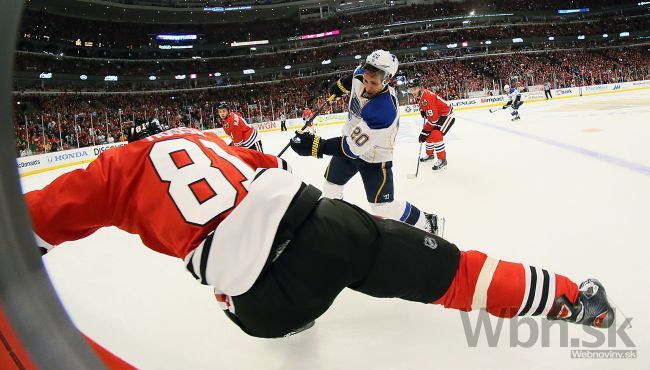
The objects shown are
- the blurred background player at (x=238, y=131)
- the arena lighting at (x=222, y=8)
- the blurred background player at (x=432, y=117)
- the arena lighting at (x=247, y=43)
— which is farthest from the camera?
the arena lighting at (x=247, y=43)

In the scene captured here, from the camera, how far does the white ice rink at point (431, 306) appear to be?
1.51 m

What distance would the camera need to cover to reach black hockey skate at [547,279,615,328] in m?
1.35

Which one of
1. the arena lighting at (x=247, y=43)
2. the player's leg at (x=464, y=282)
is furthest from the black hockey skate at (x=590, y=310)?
the arena lighting at (x=247, y=43)

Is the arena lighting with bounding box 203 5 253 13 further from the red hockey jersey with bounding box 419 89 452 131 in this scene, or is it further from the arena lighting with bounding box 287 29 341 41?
the red hockey jersey with bounding box 419 89 452 131

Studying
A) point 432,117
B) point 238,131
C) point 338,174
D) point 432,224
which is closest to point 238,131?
point 238,131

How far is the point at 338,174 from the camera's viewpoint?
2.96m

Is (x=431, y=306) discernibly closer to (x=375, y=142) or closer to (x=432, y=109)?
(x=375, y=142)

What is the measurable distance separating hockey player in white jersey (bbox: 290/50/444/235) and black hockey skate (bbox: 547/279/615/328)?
1.33 m

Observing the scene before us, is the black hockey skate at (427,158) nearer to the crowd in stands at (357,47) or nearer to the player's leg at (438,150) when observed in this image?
the player's leg at (438,150)

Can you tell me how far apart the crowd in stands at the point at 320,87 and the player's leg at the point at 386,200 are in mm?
17578

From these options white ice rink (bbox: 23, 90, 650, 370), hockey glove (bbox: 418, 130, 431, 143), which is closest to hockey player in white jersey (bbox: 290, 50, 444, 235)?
white ice rink (bbox: 23, 90, 650, 370)

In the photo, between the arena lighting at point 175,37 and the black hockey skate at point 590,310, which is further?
the arena lighting at point 175,37

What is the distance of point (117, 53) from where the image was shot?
2697 centimetres

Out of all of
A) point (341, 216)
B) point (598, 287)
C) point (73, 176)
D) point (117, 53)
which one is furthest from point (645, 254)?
point (117, 53)
